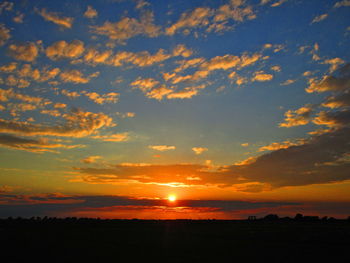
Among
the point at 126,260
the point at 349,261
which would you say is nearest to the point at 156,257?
the point at 126,260

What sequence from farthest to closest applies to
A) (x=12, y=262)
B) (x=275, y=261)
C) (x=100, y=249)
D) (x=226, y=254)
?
(x=100, y=249) → (x=226, y=254) → (x=275, y=261) → (x=12, y=262)

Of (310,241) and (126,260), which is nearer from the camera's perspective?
(126,260)

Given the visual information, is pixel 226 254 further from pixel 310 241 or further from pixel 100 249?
pixel 310 241

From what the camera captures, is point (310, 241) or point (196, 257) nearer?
point (196, 257)

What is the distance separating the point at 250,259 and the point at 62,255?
23.4 m

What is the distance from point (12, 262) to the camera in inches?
1254

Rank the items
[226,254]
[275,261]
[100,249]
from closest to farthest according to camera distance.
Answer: [275,261], [226,254], [100,249]

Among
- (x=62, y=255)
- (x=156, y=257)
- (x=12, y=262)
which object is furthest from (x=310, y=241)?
(x=12, y=262)

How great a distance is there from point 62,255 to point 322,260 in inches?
1266

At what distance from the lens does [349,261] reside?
34656 millimetres

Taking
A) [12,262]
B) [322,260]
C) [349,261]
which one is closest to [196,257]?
[322,260]

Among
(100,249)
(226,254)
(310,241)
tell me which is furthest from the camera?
(310,241)

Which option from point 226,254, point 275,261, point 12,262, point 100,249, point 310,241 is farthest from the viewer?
point 310,241

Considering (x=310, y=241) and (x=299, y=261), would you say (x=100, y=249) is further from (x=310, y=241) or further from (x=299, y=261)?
(x=310, y=241)
